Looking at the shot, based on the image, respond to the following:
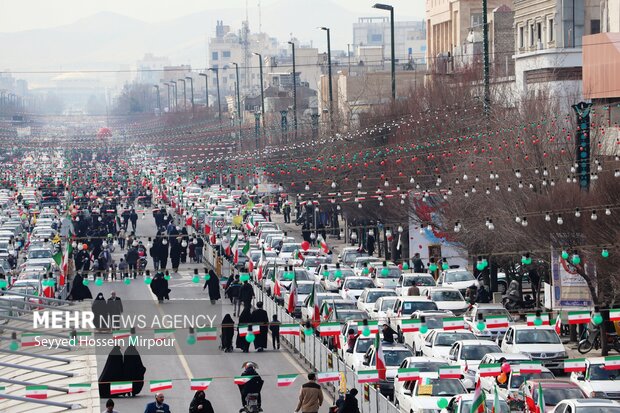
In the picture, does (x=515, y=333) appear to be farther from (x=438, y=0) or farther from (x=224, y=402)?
(x=438, y=0)

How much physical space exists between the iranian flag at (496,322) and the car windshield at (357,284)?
31.9 feet

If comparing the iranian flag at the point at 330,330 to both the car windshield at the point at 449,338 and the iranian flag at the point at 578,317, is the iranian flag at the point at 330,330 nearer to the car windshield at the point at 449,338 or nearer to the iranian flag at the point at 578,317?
the car windshield at the point at 449,338

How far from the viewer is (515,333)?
3294 centimetres

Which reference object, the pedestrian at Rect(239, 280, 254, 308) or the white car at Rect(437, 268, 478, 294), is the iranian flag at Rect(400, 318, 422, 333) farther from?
the white car at Rect(437, 268, 478, 294)

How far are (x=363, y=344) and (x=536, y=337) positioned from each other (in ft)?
12.4

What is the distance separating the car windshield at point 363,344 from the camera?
32250 millimetres

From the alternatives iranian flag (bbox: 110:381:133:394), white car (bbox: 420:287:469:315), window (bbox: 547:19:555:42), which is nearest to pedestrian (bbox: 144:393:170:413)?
iranian flag (bbox: 110:381:133:394)

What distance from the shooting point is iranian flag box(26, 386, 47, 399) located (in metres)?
15.0

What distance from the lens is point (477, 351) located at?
30.8 metres

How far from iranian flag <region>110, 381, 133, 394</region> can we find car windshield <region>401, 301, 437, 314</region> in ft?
36.7

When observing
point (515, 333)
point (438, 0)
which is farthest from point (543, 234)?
point (438, 0)

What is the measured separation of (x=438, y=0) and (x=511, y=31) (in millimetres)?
25627

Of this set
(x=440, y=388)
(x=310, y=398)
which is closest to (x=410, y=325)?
(x=440, y=388)

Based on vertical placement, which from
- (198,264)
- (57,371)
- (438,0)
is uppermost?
(438,0)
